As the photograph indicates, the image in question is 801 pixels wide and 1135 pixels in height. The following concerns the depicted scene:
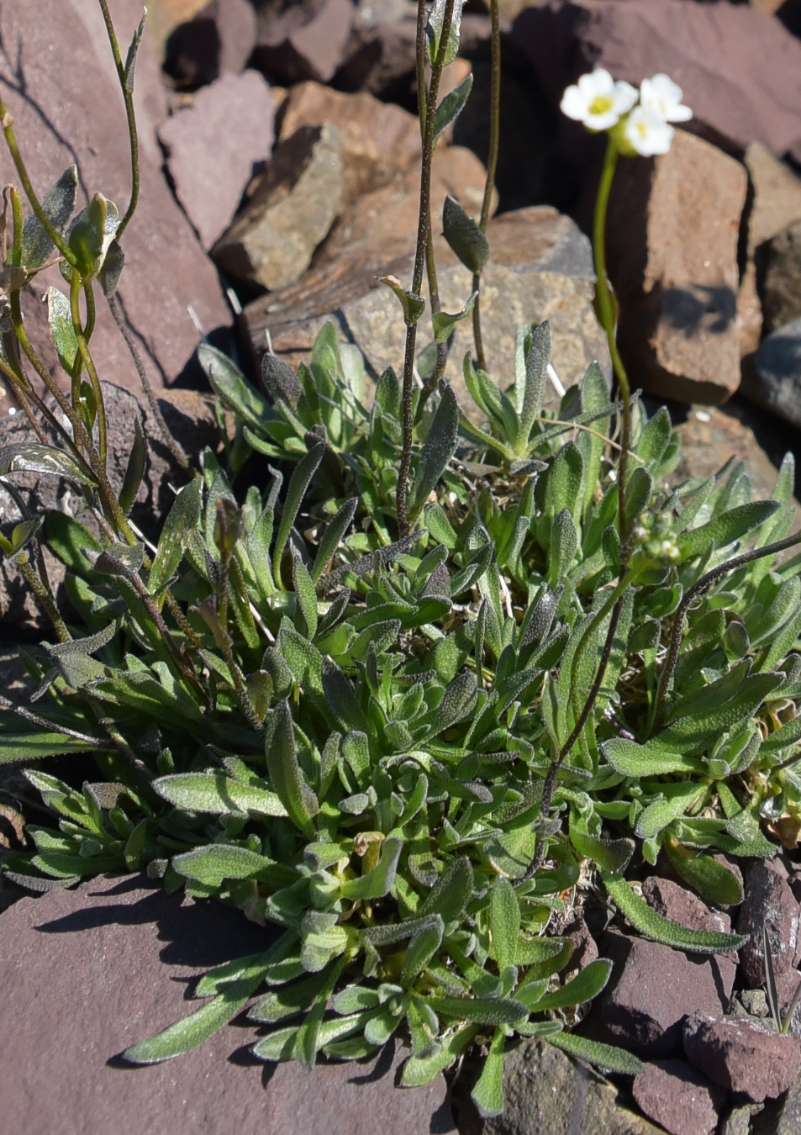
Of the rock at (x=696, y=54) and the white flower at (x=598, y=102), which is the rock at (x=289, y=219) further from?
the white flower at (x=598, y=102)

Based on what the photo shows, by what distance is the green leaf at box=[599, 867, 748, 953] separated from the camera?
232 centimetres

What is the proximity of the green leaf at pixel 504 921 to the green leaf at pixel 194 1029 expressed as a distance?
59 centimetres

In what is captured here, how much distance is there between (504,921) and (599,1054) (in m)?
0.37

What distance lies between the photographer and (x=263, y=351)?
3.72 meters

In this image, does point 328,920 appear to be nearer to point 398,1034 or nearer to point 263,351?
point 398,1034

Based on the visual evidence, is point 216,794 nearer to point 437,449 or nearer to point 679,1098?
point 437,449

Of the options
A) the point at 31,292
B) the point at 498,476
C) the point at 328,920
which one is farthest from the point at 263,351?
the point at 328,920

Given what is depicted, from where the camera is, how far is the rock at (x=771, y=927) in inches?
98.9

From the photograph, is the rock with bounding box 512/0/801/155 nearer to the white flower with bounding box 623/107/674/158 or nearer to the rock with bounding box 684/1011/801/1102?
the white flower with bounding box 623/107/674/158

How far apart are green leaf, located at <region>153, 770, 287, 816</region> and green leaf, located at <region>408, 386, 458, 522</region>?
1001 mm

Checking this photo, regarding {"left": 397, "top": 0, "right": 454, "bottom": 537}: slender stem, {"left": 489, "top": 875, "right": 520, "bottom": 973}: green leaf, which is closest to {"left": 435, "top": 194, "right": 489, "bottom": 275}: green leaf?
{"left": 397, "top": 0, "right": 454, "bottom": 537}: slender stem

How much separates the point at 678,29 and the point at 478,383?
3073 millimetres

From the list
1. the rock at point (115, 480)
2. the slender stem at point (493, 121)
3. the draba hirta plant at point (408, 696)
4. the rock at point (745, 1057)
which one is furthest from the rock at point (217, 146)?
the rock at point (745, 1057)

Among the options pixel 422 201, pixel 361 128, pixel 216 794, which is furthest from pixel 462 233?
pixel 361 128
